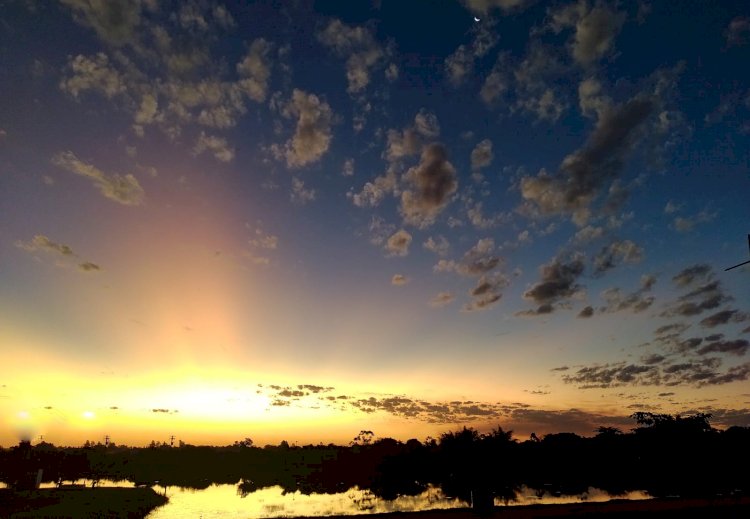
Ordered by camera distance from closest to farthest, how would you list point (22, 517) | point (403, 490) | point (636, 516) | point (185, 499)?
point (636, 516) → point (22, 517) → point (185, 499) → point (403, 490)

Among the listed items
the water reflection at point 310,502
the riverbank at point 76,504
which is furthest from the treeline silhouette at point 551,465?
the riverbank at point 76,504

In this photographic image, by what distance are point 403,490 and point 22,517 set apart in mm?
54703

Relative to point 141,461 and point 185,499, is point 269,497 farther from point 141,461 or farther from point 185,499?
point 141,461

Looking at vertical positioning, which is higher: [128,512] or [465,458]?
[465,458]

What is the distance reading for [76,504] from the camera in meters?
51.1

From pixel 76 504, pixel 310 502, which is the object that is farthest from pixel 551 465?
pixel 76 504

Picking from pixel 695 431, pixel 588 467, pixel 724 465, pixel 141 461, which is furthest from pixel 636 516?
pixel 141 461

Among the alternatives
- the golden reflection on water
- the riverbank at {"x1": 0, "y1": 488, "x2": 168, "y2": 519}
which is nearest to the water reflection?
the golden reflection on water

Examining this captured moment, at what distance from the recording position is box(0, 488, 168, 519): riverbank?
44.5 metres

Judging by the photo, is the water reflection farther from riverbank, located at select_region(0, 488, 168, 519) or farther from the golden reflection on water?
riverbank, located at select_region(0, 488, 168, 519)

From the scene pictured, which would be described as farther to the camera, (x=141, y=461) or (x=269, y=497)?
(x=141, y=461)

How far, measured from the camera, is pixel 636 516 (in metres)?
16.1

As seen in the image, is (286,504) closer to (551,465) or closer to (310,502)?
(310,502)

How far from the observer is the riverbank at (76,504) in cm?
4450
